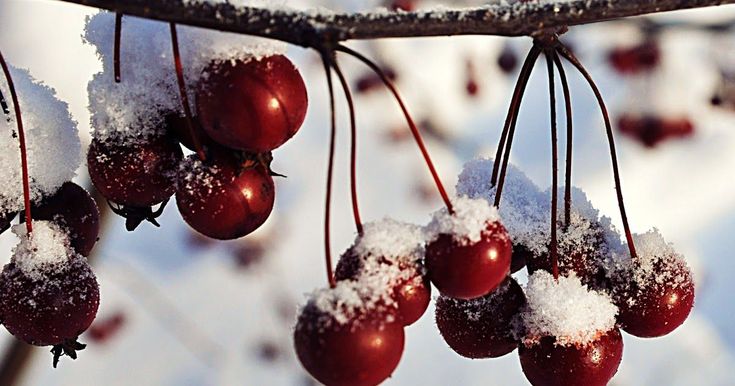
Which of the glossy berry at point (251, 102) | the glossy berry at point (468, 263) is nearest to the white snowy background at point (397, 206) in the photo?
the glossy berry at point (251, 102)

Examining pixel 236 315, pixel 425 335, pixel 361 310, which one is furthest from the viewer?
pixel 236 315

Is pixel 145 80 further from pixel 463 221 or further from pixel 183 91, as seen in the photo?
pixel 463 221

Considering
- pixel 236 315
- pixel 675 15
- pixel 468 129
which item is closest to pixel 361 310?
pixel 236 315

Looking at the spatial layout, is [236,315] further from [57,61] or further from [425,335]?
[57,61]

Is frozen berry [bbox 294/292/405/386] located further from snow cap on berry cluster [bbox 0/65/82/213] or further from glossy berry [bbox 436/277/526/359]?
snow cap on berry cluster [bbox 0/65/82/213]

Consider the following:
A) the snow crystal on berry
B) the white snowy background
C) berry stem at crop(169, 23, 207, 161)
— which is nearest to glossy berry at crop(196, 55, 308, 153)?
berry stem at crop(169, 23, 207, 161)

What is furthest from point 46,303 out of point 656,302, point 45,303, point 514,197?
point 656,302

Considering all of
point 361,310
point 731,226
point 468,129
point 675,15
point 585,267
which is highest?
point 675,15
